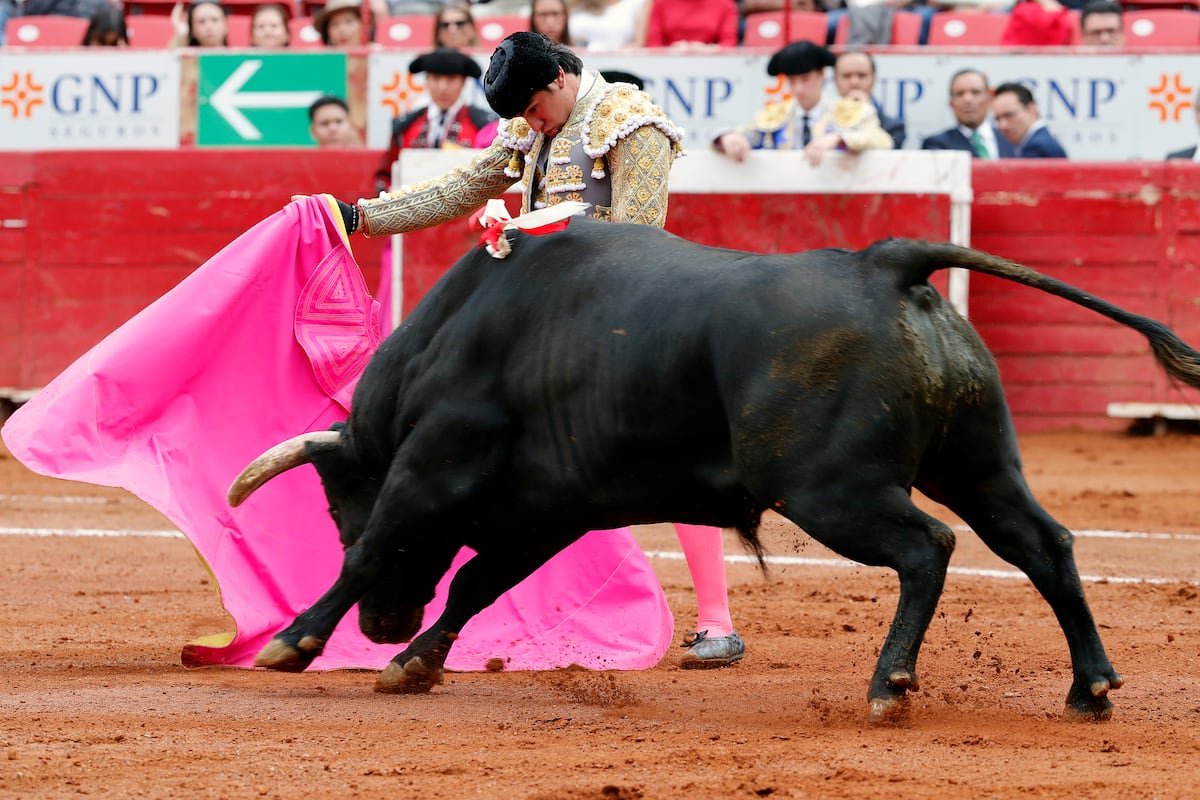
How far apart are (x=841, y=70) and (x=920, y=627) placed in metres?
5.62

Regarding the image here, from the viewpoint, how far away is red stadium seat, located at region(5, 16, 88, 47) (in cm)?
1048

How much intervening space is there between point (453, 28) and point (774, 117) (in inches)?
67.9

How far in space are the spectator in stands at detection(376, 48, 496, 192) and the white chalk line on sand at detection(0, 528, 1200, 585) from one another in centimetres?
230

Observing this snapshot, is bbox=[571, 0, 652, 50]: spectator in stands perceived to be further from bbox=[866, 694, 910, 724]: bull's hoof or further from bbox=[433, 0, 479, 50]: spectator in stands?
bbox=[866, 694, 910, 724]: bull's hoof

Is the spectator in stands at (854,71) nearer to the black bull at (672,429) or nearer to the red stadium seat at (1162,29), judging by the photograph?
the red stadium seat at (1162,29)

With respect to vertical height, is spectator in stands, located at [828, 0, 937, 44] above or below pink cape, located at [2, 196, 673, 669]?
above

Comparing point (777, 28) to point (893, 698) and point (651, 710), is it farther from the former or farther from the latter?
point (893, 698)

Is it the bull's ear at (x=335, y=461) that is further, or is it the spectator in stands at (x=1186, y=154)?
the spectator in stands at (x=1186, y=154)

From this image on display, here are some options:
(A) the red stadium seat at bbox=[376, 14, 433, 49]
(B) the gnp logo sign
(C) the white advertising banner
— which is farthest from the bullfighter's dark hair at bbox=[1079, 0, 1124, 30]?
(B) the gnp logo sign

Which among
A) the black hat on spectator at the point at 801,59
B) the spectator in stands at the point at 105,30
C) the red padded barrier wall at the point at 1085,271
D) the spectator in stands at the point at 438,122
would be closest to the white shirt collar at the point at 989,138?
the red padded barrier wall at the point at 1085,271

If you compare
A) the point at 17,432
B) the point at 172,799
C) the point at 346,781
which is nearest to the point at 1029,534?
the point at 346,781

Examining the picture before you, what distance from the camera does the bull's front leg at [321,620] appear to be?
370cm

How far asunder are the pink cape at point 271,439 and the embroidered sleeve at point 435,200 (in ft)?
0.44

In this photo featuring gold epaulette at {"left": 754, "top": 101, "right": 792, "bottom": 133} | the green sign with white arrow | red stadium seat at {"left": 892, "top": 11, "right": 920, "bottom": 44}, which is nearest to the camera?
gold epaulette at {"left": 754, "top": 101, "right": 792, "bottom": 133}
